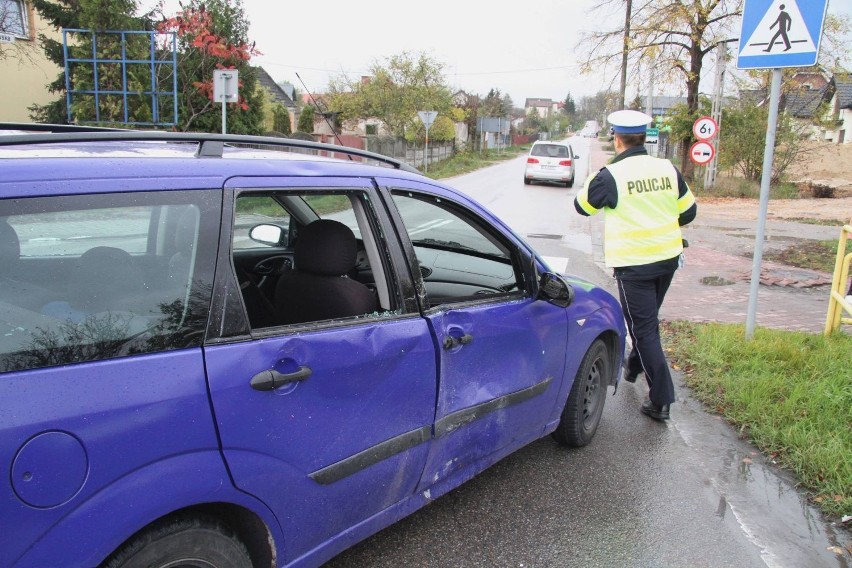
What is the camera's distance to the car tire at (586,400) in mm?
3877

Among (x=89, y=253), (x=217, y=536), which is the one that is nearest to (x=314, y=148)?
(x=89, y=253)

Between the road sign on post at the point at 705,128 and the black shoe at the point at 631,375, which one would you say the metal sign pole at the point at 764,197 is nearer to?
the black shoe at the point at 631,375

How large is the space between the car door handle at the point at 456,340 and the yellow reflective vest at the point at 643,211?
186 cm

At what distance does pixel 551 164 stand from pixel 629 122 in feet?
71.0

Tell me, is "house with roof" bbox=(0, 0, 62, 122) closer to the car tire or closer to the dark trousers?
the dark trousers

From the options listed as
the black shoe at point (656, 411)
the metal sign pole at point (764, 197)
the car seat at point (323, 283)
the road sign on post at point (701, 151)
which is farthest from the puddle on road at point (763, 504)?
the road sign on post at point (701, 151)

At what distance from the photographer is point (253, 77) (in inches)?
694

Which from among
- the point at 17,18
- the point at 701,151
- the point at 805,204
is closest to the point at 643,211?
the point at 701,151

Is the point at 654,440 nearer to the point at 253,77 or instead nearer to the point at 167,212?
the point at 167,212

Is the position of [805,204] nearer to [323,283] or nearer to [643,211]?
[643,211]

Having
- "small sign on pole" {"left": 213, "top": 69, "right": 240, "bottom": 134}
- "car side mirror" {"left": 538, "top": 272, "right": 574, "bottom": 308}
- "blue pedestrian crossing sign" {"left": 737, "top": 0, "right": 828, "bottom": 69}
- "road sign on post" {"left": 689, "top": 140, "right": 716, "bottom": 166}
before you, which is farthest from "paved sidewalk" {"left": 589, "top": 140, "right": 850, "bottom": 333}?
"small sign on pole" {"left": 213, "top": 69, "right": 240, "bottom": 134}

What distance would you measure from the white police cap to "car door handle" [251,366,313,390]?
292cm

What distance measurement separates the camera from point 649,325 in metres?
4.37

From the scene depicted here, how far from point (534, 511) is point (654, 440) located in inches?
52.7
